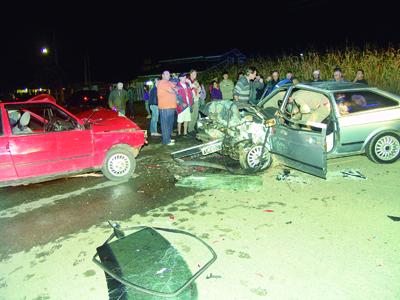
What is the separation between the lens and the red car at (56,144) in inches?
228

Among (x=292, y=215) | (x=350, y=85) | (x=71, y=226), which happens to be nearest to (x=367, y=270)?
(x=292, y=215)

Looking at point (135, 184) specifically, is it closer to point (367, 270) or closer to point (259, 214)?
point (259, 214)

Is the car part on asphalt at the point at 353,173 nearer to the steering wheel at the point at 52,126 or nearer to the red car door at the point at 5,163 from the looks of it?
the steering wheel at the point at 52,126

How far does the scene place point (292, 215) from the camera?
16.0 ft

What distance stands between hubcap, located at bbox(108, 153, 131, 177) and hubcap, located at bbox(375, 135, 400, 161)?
5039 millimetres

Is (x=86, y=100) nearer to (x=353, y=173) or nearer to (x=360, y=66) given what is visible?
(x=360, y=66)

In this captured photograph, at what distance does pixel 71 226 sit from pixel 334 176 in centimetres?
473

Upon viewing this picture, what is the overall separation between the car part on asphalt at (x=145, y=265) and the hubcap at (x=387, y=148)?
178 inches

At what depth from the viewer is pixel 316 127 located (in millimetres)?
6070

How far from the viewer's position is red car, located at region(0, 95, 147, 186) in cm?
578

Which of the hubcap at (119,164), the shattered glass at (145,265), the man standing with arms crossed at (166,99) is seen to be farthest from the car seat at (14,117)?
the man standing with arms crossed at (166,99)

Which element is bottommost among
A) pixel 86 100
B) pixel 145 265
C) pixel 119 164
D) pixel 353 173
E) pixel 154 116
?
pixel 145 265

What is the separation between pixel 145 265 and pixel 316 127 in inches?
154

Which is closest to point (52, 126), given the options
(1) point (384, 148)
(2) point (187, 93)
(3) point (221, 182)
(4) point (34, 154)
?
(4) point (34, 154)
